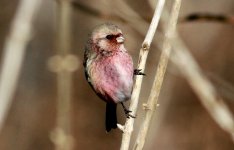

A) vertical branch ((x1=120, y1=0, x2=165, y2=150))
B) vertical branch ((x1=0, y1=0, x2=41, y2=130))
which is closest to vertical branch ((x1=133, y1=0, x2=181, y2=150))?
vertical branch ((x1=120, y1=0, x2=165, y2=150))

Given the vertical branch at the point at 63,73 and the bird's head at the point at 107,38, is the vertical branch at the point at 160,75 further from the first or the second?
the vertical branch at the point at 63,73

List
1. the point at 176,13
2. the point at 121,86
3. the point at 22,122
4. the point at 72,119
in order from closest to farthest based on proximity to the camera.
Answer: the point at 121,86 < the point at 176,13 < the point at 22,122 < the point at 72,119

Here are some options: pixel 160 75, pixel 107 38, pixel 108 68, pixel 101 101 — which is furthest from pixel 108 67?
pixel 101 101

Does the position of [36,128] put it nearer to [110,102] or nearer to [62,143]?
[62,143]

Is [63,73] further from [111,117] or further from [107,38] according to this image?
[107,38]

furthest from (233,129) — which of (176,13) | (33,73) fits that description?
(33,73)

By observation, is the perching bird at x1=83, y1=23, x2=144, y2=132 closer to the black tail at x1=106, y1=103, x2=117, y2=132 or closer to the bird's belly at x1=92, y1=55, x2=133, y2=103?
the bird's belly at x1=92, y1=55, x2=133, y2=103
